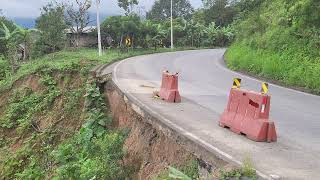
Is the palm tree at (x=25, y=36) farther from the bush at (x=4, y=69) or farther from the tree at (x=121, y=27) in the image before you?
the tree at (x=121, y=27)

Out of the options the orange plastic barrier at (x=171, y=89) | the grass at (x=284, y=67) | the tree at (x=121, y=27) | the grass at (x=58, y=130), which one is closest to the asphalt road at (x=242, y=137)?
the orange plastic barrier at (x=171, y=89)

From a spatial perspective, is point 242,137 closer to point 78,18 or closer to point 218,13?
point 78,18

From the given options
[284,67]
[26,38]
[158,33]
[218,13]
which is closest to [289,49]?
[284,67]

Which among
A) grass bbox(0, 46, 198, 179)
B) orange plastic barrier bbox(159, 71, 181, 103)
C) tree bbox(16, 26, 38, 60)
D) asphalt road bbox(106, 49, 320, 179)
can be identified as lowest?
grass bbox(0, 46, 198, 179)

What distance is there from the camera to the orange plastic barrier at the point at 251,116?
8.84 metres

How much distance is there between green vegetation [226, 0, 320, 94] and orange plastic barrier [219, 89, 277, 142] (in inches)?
300

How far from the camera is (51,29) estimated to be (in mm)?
40969

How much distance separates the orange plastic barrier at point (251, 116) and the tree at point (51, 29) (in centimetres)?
3303

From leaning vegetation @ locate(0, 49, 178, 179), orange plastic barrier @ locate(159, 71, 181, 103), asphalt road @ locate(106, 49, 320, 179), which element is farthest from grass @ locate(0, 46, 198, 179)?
orange plastic barrier @ locate(159, 71, 181, 103)

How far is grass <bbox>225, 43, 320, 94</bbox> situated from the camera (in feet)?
58.1

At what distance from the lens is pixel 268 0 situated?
31.9m

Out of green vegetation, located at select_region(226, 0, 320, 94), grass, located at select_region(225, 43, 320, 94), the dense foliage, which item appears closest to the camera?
grass, located at select_region(225, 43, 320, 94)

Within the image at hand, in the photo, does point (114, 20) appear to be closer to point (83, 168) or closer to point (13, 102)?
point (13, 102)

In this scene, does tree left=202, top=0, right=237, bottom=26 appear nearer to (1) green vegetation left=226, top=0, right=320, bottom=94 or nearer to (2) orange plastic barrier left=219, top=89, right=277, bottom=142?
(1) green vegetation left=226, top=0, right=320, bottom=94
